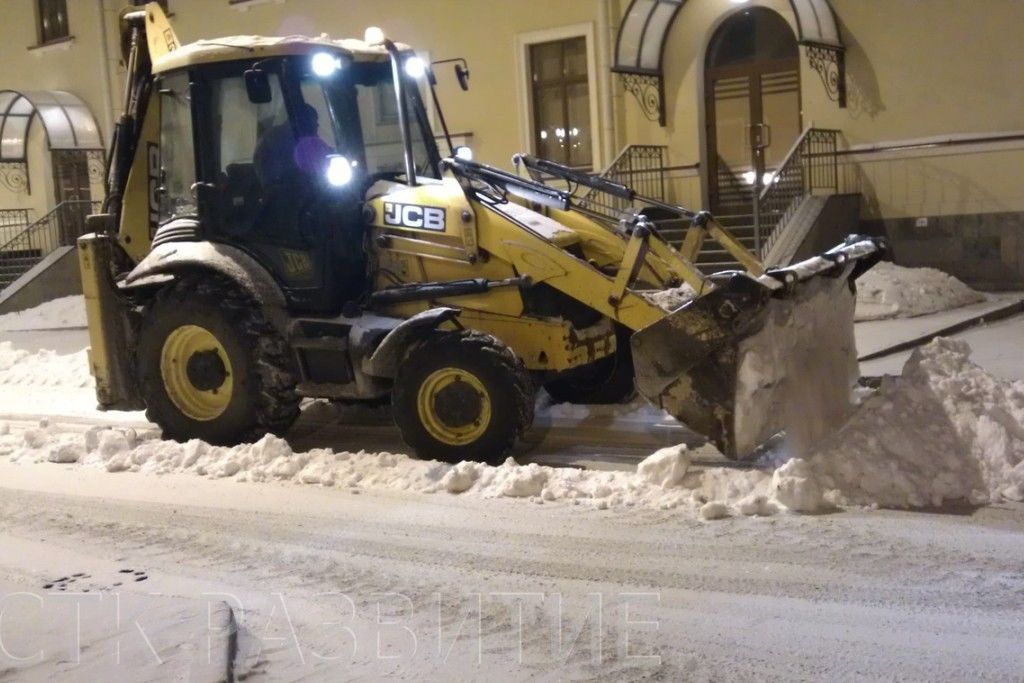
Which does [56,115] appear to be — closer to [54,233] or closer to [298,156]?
[54,233]

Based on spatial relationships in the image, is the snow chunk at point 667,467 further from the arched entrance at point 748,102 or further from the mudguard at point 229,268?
the arched entrance at point 748,102

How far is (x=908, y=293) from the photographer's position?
45.8 ft

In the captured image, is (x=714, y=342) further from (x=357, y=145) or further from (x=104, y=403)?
(x=104, y=403)

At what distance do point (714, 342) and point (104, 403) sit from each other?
4.98 meters

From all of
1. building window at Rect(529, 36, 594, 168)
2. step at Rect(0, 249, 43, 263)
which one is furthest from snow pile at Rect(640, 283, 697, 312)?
step at Rect(0, 249, 43, 263)

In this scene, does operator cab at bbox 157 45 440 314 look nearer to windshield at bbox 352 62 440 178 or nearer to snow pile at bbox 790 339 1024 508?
windshield at bbox 352 62 440 178

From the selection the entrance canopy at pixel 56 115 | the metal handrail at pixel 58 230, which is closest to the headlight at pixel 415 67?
the entrance canopy at pixel 56 115

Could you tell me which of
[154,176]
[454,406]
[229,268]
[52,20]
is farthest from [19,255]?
[454,406]

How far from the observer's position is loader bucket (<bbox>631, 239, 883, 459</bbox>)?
652 cm

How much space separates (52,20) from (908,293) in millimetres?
20400

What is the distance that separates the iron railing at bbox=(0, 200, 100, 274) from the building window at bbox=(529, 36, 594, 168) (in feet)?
35.6

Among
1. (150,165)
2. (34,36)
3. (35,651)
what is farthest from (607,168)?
(34,36)

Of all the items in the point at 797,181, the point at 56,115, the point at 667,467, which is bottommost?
the point at 667,467

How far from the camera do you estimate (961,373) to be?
6.94 m
